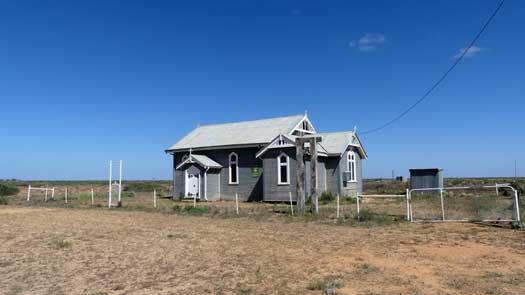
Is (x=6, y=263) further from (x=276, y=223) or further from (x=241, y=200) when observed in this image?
(x=241, y=200)

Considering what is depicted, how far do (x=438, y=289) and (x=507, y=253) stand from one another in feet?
12.1

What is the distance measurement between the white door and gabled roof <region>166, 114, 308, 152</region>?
2272 millimetres

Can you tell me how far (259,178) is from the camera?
27031 mm

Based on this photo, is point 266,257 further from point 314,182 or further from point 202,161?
point 202,161

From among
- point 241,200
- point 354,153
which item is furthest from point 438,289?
point 354,153

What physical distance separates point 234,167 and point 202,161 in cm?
217

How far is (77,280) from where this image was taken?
7.56m

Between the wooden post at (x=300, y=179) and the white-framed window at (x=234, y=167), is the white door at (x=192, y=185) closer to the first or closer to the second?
the white-framed window at (x=234, y=167)

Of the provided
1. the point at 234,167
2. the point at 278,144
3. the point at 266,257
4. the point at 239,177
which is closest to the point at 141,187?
the point at 234,167

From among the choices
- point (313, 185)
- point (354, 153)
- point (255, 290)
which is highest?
point (354, 153)

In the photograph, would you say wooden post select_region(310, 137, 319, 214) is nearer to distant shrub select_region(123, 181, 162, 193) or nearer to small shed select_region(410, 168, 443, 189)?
small shed select_region(410, 168, 443, 189)

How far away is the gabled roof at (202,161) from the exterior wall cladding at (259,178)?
45cm


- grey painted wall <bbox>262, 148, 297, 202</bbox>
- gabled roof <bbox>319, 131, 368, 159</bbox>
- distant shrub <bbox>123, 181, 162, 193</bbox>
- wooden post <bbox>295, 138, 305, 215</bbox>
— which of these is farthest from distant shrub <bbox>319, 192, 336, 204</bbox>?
distant shrub <bbox>123, 181, 162, 193</bbox>

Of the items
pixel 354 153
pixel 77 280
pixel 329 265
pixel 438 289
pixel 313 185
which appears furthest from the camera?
pixel 354 153
